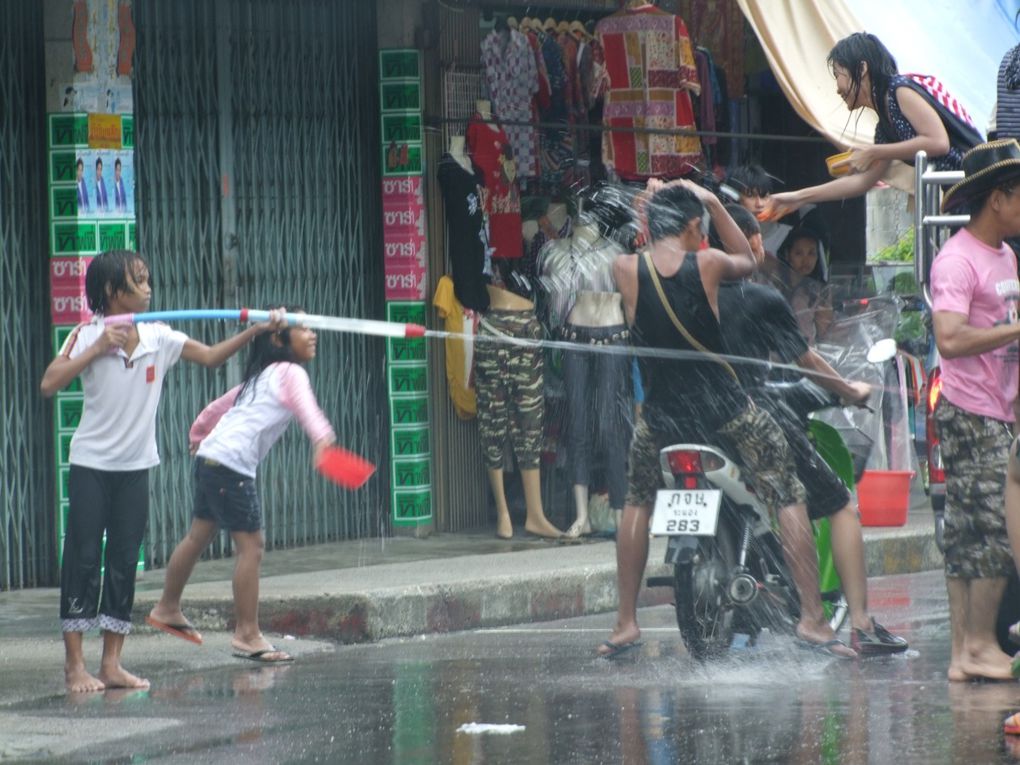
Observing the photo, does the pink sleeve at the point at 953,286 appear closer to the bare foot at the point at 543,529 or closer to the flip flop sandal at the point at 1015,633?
the flip flop sandal at the point at 1015,633

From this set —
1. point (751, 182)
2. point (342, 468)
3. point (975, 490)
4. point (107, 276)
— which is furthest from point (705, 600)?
point (751, 182)

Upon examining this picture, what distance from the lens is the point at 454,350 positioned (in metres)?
11.5

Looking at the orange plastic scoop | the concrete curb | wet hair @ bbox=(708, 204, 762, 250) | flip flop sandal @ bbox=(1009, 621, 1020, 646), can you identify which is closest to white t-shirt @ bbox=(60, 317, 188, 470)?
the orange plastic scoop

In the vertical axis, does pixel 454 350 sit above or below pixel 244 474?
above

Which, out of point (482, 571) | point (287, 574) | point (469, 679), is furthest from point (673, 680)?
point (287, 574)

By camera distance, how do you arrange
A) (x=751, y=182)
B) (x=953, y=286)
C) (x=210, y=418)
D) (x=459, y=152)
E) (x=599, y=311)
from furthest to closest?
(x=459, y=152), (x=599, y=311), (x=751, y=182), (x=210, y=418), (x=953, y=286)

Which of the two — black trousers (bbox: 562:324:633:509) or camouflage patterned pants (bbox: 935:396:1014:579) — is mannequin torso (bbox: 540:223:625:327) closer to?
black trousers (bbox: 562:324:633:509)

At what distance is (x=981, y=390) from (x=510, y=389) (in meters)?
4.73

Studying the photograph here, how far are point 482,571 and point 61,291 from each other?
7.84ft

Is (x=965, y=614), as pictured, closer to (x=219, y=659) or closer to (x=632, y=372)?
(x=219, y=659)

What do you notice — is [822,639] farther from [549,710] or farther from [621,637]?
[549,710]

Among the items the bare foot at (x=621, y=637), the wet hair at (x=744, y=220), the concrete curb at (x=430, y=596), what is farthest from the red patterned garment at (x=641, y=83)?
the bare foot at (x=621, y=637)

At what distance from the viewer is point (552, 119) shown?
39.3 feet

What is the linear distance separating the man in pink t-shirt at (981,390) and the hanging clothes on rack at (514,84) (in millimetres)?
4856
